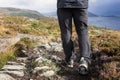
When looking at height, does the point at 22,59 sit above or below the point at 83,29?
below

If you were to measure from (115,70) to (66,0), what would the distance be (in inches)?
76.4

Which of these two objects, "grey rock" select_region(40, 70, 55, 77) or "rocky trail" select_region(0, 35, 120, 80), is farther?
"grey rock" select_region(40, 70, 55, 77)

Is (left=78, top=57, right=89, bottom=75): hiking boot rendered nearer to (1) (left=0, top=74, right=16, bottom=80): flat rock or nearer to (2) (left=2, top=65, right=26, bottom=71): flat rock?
(1) (left=0, top=74, right=16, bottom=80): flat rock

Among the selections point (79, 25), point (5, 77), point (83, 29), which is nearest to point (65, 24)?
point (79, 25)

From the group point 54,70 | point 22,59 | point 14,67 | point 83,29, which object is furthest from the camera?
point 22,59

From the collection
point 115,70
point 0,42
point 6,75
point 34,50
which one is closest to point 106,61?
point 115,70

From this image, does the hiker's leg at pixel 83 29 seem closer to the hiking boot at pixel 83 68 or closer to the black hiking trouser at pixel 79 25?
the black hiking trouser at pixel 79 25

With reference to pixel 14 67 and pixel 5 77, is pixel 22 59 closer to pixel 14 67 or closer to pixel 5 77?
pixel 14 67

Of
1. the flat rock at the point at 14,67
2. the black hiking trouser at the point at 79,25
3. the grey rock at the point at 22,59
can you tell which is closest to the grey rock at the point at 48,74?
the black hiking trouser at the point at 79,25

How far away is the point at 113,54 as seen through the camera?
32.2 ft

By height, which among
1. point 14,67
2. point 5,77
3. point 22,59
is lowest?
point 22,59

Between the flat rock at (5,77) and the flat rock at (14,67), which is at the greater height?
the flat rock at (5,77)

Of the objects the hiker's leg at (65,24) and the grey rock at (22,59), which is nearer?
the hiker's leg at (65,24)

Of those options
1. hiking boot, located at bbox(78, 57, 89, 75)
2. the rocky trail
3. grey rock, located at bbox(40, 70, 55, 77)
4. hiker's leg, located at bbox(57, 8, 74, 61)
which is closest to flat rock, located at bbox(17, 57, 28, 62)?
the rocky trail
